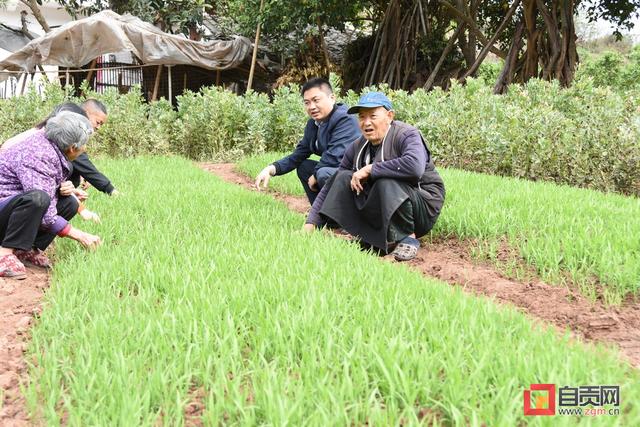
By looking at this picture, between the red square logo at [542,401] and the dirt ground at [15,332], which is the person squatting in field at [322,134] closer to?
the dirt ground at [15,332]

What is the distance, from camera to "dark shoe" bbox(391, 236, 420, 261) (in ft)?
12.1

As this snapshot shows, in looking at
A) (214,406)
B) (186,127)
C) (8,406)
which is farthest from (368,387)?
(186,127)

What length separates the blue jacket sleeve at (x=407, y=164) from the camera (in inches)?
138

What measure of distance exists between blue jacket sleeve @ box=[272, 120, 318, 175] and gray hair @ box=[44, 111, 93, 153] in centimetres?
181

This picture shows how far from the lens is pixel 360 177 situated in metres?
3.63

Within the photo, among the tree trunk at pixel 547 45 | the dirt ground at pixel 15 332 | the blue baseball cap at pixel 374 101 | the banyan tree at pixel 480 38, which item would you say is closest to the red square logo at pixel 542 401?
the dirt ground at pixel 15 332

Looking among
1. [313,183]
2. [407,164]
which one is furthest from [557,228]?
[313,183]

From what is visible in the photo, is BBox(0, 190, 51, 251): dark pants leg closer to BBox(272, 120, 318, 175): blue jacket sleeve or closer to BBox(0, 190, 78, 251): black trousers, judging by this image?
BBox(0, 190, 78, 251): black trousers

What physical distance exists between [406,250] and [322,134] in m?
1.31

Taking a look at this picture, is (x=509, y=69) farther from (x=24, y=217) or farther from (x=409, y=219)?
(x=24, y=217)

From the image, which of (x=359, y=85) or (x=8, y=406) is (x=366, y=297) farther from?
(x=359, y=85)

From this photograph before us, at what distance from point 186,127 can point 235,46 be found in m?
5.70

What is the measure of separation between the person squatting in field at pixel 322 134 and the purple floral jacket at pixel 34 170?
4.86ft

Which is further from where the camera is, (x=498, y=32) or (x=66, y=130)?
(x=498, y=32)
